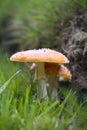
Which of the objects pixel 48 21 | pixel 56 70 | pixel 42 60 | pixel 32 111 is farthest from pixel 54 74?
pixel 48 21

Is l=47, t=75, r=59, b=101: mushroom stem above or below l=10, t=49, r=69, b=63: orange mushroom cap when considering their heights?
below

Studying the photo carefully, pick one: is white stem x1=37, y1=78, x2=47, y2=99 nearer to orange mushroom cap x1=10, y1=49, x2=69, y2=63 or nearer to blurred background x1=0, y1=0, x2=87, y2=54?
orange mushroom cap x1=10, y1=49, x2=69, y2=63

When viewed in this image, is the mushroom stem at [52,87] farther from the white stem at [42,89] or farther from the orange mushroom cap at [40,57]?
the orange mushroom cap at [40,57]

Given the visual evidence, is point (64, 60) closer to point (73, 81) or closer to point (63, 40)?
point (73, 81)

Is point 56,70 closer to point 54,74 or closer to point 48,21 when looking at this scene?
point 54,74

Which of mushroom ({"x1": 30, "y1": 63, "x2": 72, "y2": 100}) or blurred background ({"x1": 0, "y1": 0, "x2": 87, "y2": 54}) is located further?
blurred background ({"x1": 0, "y1": 0, "x2": 87, "y2": 54})

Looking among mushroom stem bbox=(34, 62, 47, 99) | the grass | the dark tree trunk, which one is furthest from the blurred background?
the grass

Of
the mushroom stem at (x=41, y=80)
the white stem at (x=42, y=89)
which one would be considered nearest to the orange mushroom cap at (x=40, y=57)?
the mushroom stem at (x=41, y=80)
